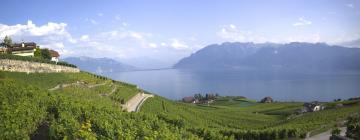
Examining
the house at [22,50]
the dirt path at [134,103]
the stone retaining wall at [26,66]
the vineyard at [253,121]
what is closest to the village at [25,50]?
the house at [22,50]

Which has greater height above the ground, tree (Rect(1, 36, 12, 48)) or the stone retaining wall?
tree (Rect(1, 36, 12, 48))

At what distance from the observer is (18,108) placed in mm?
22828

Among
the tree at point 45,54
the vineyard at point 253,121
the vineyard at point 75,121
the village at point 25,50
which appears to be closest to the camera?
the vineyard at point 75,121

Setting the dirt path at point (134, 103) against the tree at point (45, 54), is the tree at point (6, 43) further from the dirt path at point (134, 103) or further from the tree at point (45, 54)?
the dirt path at point (134, 103)

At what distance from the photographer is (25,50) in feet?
248

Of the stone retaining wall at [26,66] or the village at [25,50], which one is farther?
the village at [25,50]

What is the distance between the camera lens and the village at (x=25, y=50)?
2911 inches

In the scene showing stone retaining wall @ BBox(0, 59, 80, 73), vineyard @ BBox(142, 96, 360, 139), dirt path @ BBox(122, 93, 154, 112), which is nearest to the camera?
vineyard @ BBox(142, 96, 360, 139)

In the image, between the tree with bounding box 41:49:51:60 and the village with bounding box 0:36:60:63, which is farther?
the tree with bounding box 41:49:51:60

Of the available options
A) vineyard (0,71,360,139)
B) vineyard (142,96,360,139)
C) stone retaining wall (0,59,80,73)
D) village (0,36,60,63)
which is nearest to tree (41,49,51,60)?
village (0,36,60,63)

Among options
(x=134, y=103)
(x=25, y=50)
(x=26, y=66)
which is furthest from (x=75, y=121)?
(x=25, y=50)

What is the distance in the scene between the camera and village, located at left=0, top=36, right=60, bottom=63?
243 ft

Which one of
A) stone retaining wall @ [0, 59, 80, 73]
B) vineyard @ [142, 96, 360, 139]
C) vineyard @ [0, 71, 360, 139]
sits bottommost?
vineyard @ [142, 96, 360, 139]

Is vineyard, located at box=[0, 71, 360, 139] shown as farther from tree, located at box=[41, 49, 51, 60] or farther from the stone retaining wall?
tree, located at box=[41, 49, 51, 60]
